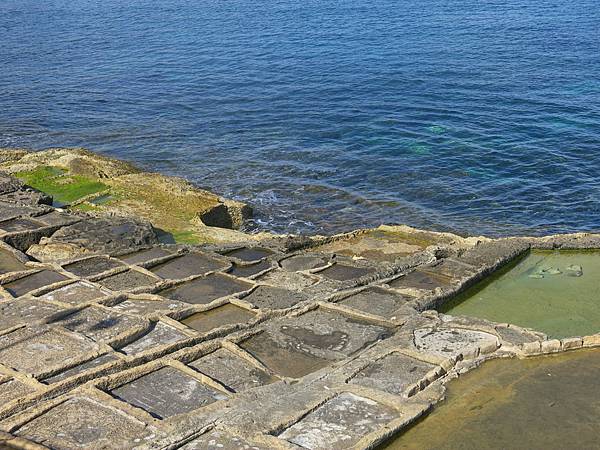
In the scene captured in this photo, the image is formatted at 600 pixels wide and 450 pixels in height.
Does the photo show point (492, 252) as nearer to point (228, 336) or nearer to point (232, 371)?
point (228, 336)

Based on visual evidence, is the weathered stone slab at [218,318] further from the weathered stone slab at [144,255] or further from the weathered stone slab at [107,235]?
the weathered stone slab at [107,235]

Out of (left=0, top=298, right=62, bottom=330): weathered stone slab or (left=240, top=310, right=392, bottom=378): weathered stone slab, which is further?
(left=0, top=298, right=62, bottom=330): weathered stone slab

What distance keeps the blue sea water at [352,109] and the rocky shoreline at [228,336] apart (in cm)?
655

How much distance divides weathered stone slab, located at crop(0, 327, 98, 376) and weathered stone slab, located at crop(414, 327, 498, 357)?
4.14 metres

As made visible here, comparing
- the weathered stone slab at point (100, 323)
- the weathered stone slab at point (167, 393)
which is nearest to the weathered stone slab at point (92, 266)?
the weathered stone slab at point (100, 323)

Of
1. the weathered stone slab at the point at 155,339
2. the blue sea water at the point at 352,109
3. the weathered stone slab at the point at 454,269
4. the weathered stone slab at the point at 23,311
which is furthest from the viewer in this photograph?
the blue sea water at the point at 352,109

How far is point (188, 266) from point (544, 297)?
5.98 metres

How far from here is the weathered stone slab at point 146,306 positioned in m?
10.5

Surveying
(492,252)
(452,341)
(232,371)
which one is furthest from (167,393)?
(492,252)

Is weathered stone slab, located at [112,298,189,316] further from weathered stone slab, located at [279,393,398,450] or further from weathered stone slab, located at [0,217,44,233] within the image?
weathered stone slab, located at [0,217,44,233]

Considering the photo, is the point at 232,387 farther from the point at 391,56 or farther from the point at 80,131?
the point at 391,56

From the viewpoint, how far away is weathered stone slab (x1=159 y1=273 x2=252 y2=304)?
11336 mm

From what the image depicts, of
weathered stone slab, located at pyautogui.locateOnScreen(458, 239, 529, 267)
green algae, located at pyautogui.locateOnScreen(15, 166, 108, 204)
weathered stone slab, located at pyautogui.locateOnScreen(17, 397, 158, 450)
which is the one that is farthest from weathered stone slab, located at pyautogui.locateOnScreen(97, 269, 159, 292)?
green algae, located at pyautogui.locateOnScreen(15, 166, 108, 204)

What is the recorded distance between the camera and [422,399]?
26.4ft
